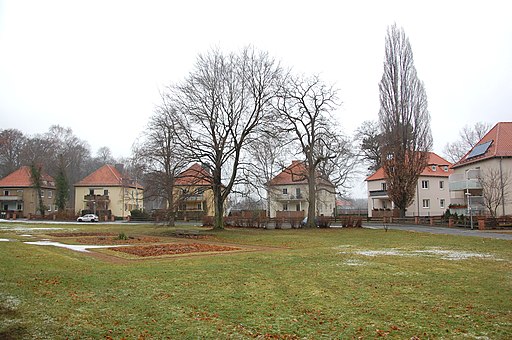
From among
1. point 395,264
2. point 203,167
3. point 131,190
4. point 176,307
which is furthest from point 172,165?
point 131,190

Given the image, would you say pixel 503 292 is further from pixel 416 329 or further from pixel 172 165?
pixel 172 165

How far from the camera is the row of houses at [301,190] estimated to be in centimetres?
4159

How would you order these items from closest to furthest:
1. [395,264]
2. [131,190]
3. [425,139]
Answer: [395,264] → [425,139] → [131,190]

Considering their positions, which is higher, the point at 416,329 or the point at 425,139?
the point at 425,139

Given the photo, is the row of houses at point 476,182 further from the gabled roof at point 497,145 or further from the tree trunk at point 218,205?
the tree trunk at point 218,205

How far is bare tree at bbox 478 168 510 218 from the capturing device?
41688 mm

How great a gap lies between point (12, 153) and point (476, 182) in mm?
74473

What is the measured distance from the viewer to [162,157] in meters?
32.6

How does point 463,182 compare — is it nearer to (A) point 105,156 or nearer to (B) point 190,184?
(B) point 190,184

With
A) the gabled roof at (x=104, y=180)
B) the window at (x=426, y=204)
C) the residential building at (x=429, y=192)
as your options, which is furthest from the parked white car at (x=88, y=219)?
the window at (x=426, y=204)

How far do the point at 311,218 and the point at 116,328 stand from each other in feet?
120

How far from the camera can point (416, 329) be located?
7.22 metres

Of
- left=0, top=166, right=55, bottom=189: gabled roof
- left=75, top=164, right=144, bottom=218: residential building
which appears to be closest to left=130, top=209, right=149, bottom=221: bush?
left=75, top=164, right=144, bottom=218: residential building

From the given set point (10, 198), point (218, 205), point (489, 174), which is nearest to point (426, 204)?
point (489, 174)
